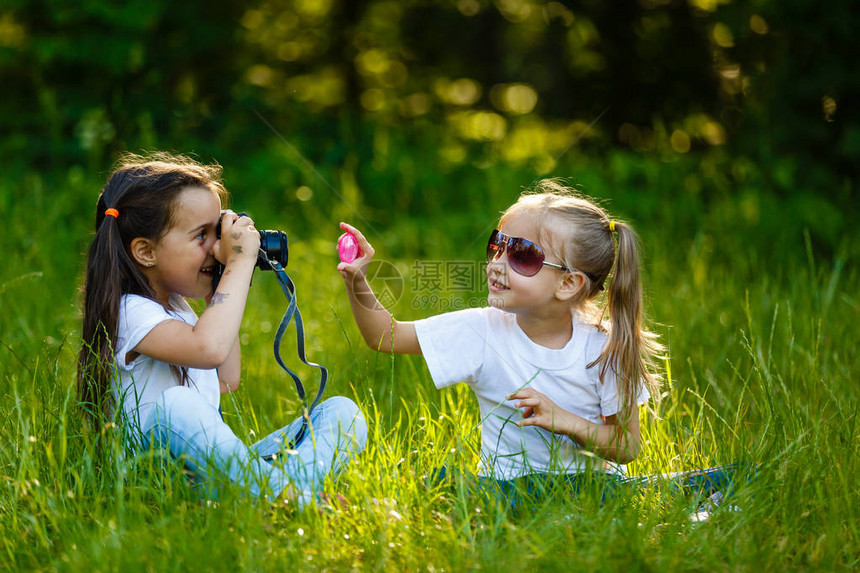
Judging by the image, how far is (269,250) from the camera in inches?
100

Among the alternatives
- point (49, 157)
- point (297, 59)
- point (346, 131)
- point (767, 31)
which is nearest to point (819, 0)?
point (767, 31)

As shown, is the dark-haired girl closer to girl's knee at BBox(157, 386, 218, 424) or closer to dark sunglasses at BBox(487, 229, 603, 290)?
girl's knee at BBox(157, 386, 218, 424)

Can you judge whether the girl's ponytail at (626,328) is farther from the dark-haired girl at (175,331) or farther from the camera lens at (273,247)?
the camera lens at (273,247)

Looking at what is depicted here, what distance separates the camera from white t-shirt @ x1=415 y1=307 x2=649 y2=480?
2.57m

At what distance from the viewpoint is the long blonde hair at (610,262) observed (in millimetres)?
2537

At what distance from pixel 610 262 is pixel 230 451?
127 cm

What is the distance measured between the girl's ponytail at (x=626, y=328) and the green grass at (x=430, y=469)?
11.4 inches

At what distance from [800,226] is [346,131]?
373 centimetres

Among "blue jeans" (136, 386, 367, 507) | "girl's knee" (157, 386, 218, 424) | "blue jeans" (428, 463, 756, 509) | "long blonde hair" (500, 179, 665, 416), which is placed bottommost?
"blue jeans" (428, 463, 756, 509)

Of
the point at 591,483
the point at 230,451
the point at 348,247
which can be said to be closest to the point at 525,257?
the point at 348,247

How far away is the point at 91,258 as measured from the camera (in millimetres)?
2455

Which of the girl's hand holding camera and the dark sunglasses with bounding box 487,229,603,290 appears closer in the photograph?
the girl's hand holding camera

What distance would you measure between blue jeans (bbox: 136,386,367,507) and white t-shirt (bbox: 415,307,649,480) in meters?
0.38

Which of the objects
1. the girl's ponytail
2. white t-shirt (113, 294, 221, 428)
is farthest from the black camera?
the girl's ponytail
